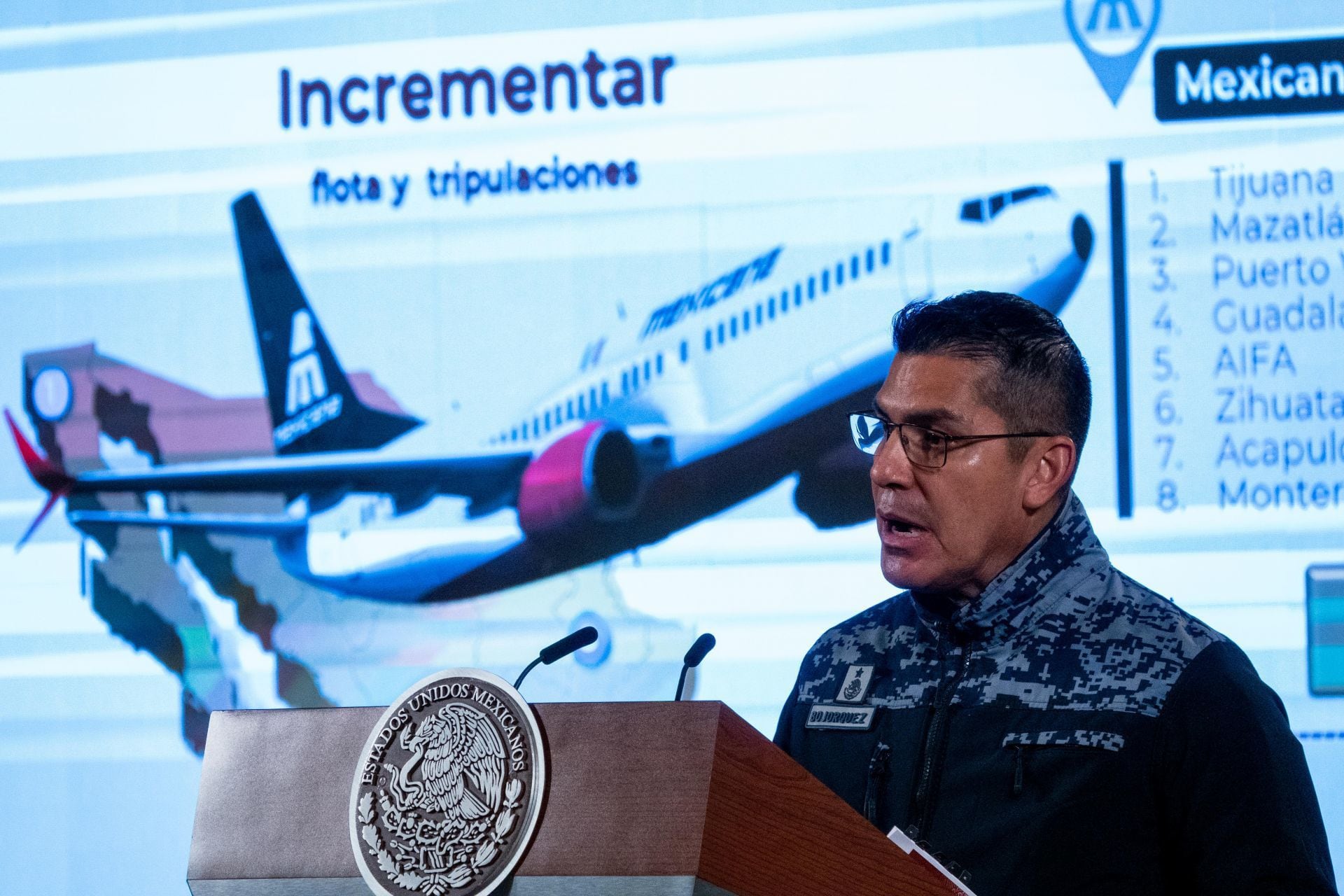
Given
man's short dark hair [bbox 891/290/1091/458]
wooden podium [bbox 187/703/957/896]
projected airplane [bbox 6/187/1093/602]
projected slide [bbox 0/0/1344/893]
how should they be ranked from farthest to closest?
projected airplane [bbox 6/187/1093/602] → projected slide [bbox 0/0/1344/893] → man's short dark hair [bbox 891/290/1091/458] → wooden podium [bbox 187/703/957/896]

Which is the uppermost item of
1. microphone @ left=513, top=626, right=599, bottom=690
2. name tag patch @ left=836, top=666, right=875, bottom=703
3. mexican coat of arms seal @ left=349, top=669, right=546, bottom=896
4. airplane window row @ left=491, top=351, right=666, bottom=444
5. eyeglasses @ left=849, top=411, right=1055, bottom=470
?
airplane window row @ left=491, top=351, right=666, bottom=444

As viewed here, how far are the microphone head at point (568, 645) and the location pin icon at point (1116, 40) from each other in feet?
8.37

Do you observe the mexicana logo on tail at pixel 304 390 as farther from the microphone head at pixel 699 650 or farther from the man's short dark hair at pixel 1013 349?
the microphone head at pixel 699 650

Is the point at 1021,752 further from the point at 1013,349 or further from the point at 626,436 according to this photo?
the point at 626,436

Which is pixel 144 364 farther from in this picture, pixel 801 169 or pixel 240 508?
pixel 801 169

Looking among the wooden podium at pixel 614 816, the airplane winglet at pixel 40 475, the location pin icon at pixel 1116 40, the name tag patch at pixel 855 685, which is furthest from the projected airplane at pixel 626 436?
the wooden podium at pixel 614 816

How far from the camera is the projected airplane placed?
345cm

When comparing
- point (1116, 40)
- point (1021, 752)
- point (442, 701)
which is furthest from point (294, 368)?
point (442, 701)

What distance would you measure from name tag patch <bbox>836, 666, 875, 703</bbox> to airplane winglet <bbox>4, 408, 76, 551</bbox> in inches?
110

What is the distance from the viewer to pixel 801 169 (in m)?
3.49

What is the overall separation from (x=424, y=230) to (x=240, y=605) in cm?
107

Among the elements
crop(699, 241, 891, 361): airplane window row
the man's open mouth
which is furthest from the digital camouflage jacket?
crop(699, 241, 891, 361): airplane window row

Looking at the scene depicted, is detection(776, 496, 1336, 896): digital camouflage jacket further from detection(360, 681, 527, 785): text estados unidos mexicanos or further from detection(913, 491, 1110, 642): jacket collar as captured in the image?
detection(360, 681, 527, 785): text estados unidos mexicanos

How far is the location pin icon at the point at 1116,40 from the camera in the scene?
337 centimetres
